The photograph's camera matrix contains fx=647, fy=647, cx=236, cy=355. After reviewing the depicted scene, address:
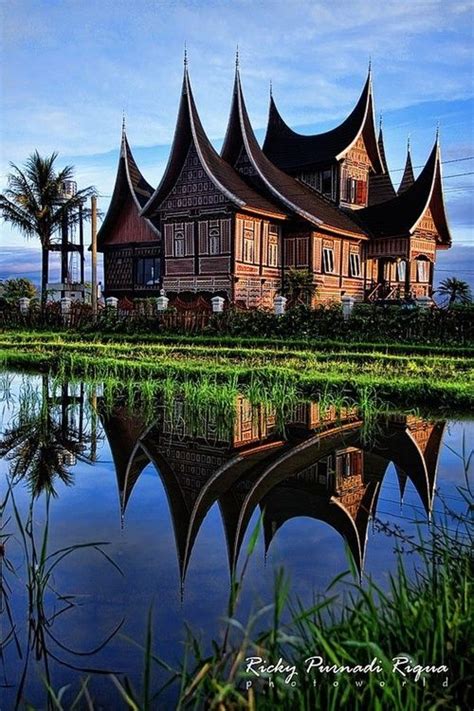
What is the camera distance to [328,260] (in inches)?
906

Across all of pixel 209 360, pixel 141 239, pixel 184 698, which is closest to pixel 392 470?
pixel 184 698

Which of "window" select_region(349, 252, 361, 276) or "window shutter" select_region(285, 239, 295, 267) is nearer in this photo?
"window shutter" select_region(285, 239, 295, 267)

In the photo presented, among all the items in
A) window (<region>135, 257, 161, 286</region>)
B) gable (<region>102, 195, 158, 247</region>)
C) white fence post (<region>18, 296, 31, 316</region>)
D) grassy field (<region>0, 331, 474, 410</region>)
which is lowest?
grassy field (<region>0, 331, 474, 410</region>)

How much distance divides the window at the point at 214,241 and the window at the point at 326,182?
6132 millimetres

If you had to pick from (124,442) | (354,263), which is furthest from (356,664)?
(354,263)

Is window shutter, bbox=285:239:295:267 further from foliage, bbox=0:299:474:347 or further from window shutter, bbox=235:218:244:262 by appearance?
foliage, bbox=0:299:474:347

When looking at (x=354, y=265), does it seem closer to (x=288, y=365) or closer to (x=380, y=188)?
(x=380, y=188)

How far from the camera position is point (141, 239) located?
25.1m

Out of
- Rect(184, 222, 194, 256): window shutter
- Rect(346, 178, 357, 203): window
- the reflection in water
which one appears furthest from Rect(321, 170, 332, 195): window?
the reflection in water

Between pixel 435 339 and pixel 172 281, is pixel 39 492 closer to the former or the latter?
pixel 435 339

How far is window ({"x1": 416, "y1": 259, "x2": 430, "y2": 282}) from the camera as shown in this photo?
87.2 feet

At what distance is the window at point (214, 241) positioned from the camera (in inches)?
830

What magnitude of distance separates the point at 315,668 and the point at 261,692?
19cm

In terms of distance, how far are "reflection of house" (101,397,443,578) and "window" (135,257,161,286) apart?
17354 mm
